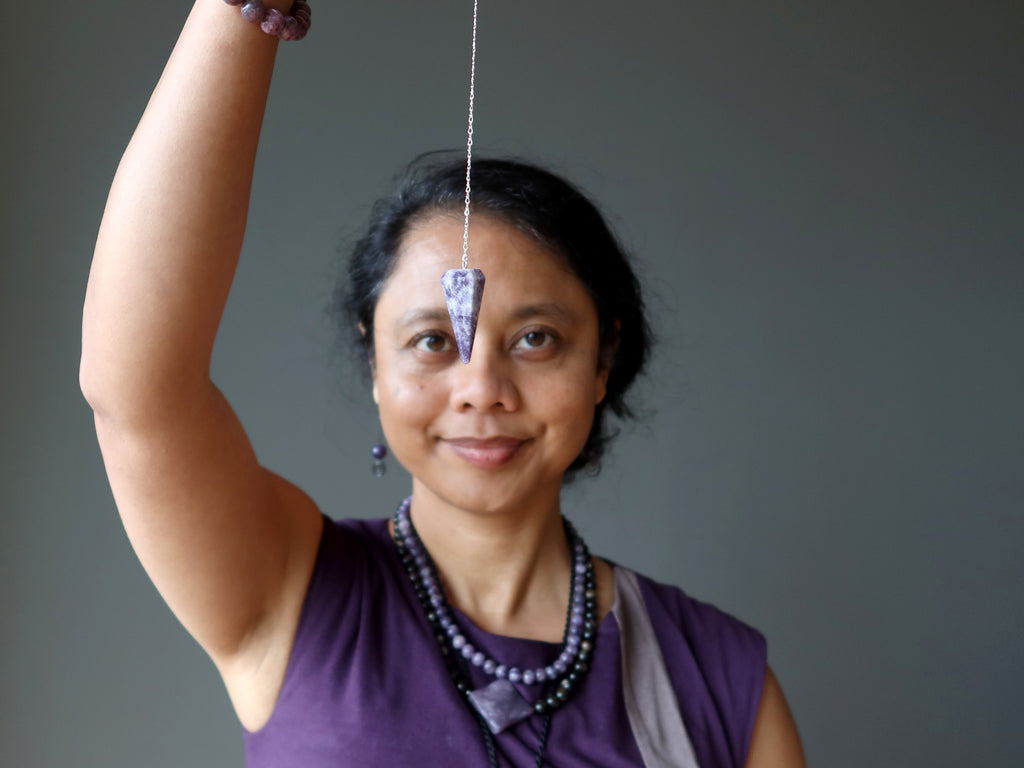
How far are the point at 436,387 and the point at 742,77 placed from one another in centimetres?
125

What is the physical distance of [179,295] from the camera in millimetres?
880

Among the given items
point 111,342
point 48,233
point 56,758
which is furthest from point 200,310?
point 56,758

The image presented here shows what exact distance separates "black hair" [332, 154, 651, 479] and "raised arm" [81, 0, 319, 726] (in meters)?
0.36

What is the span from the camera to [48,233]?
184 centimetres

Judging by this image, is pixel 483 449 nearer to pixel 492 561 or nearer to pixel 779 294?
pixel 492 561

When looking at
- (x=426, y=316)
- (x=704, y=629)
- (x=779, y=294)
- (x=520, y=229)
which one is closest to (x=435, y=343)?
(x=426, y=316)

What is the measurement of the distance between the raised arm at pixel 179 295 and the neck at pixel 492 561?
0.32 m

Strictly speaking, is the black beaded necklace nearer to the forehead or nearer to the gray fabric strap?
the gray fabric strap

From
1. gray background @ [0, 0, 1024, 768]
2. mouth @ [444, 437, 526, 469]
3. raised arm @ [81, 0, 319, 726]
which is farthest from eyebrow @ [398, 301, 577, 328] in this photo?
gray background @ [0, 0, 1024, 768]

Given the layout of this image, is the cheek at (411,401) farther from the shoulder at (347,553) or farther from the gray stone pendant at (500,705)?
the gray stone pendant at (500,705)

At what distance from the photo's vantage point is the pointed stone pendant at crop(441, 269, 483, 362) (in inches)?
38.2

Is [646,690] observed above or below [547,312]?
below

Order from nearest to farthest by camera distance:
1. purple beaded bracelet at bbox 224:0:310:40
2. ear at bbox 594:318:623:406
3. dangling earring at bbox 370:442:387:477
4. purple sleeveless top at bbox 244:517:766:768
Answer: purple beaded bracelet at bbox 224:0:310:40, purple sleeveless top at bbox 244:517:766:768, ear at bbox 594:318:623:406, dangling earring at bbox 370:442:387:477

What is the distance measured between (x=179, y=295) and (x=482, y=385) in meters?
0.39
